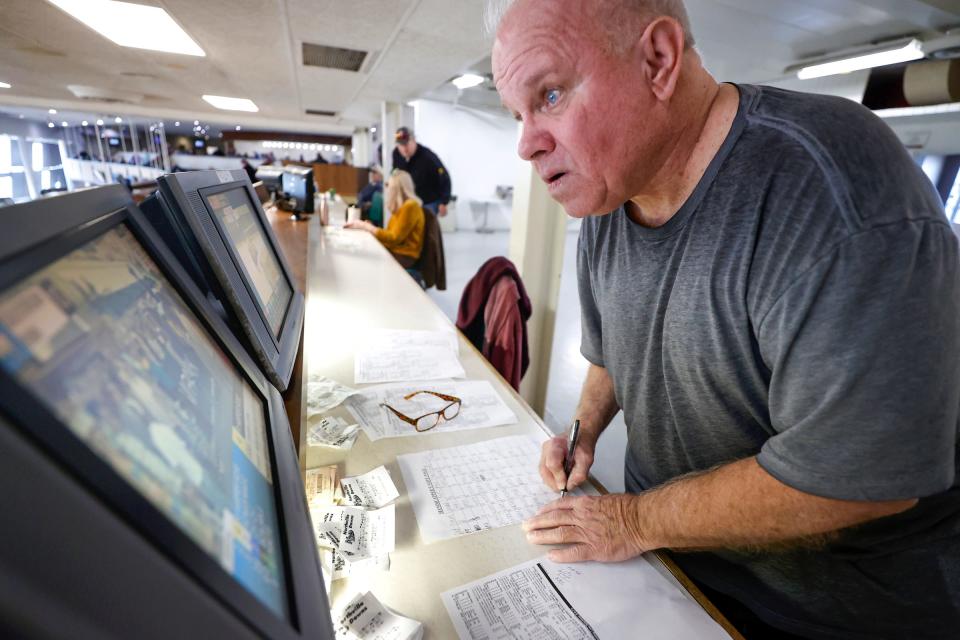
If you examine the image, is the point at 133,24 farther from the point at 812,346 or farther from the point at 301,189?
the point at 812,346

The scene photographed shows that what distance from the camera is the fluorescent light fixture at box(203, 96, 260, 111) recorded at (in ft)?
29.9

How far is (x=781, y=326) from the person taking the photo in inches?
25.2

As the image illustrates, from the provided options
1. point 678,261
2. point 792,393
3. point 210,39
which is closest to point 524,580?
point 792,393

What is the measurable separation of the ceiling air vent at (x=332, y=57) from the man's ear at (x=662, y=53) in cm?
501

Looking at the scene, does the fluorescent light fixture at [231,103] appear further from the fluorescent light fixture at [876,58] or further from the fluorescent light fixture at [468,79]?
the fluorescent light fixture at [876,58]

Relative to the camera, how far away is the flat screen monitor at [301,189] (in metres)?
3.98

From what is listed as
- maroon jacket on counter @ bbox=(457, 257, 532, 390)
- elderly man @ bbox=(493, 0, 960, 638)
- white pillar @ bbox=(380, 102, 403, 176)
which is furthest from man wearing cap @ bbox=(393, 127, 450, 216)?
elderly man @ bbox=(493, 0, 960, 638)

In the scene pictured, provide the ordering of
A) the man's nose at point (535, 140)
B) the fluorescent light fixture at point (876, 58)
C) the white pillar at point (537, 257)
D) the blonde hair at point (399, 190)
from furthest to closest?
the fluorescent light fixture at point (876, 58)
the blonde hair at point (399, 190)
the white pillar at point (537, 257)
the man's nose at point (535, 140)

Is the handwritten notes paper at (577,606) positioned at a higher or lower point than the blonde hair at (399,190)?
lower

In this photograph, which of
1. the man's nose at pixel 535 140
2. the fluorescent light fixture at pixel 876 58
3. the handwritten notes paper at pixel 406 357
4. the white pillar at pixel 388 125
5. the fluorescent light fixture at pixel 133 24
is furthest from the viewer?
the white pillar at pixel 388 125

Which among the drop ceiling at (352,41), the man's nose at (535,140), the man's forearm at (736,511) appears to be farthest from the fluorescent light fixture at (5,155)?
the man's forearm at (736,511)

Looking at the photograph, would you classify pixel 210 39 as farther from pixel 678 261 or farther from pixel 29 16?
pixel 678 261

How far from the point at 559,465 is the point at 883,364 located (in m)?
0.52

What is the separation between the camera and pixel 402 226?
385 cm
